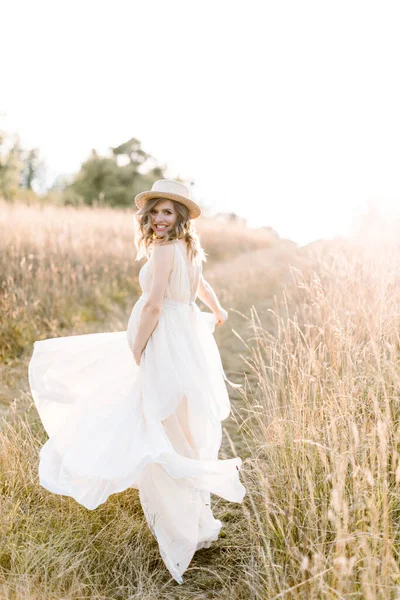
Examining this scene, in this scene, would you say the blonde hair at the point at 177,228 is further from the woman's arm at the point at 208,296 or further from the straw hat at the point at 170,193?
the woman's arm at the point at 208,296

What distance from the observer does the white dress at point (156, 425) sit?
248cm

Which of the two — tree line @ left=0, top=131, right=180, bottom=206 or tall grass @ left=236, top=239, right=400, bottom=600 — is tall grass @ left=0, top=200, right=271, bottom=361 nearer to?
tall grass @ left=236, top=239, right=400, bottom=600

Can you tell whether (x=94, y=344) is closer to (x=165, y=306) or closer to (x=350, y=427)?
(x=165, y=306)

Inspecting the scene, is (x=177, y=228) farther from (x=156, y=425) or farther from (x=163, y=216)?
(x=156, y=425)

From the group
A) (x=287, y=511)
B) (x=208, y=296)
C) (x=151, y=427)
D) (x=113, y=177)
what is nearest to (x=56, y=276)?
(x=208, y=296)

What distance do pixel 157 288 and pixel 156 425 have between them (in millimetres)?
671

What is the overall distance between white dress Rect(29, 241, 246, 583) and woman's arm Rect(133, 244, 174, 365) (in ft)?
0.16

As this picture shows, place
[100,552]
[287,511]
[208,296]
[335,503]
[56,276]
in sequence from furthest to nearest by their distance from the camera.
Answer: [56,276] → [208,296] → [100,552] → [287,511] → [335,503]

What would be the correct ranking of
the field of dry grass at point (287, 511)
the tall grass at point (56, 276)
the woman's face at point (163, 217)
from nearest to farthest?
the field of dry grass at point (287, 511)
the woman's face at point (163, 217)
the tall grass at point (56, 276)

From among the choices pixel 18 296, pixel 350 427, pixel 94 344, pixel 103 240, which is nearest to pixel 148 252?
pixel 94 344

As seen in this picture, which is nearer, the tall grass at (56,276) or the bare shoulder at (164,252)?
the bare shoulder at (164,252)

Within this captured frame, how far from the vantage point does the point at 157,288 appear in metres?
2.59

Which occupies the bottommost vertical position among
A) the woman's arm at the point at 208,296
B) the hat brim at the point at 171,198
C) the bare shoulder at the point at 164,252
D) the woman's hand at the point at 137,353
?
the woman's hand at the point at 137,353

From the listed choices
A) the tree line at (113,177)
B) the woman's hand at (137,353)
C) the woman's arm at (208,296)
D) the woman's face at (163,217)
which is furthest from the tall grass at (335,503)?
the tree line at (113,177)
